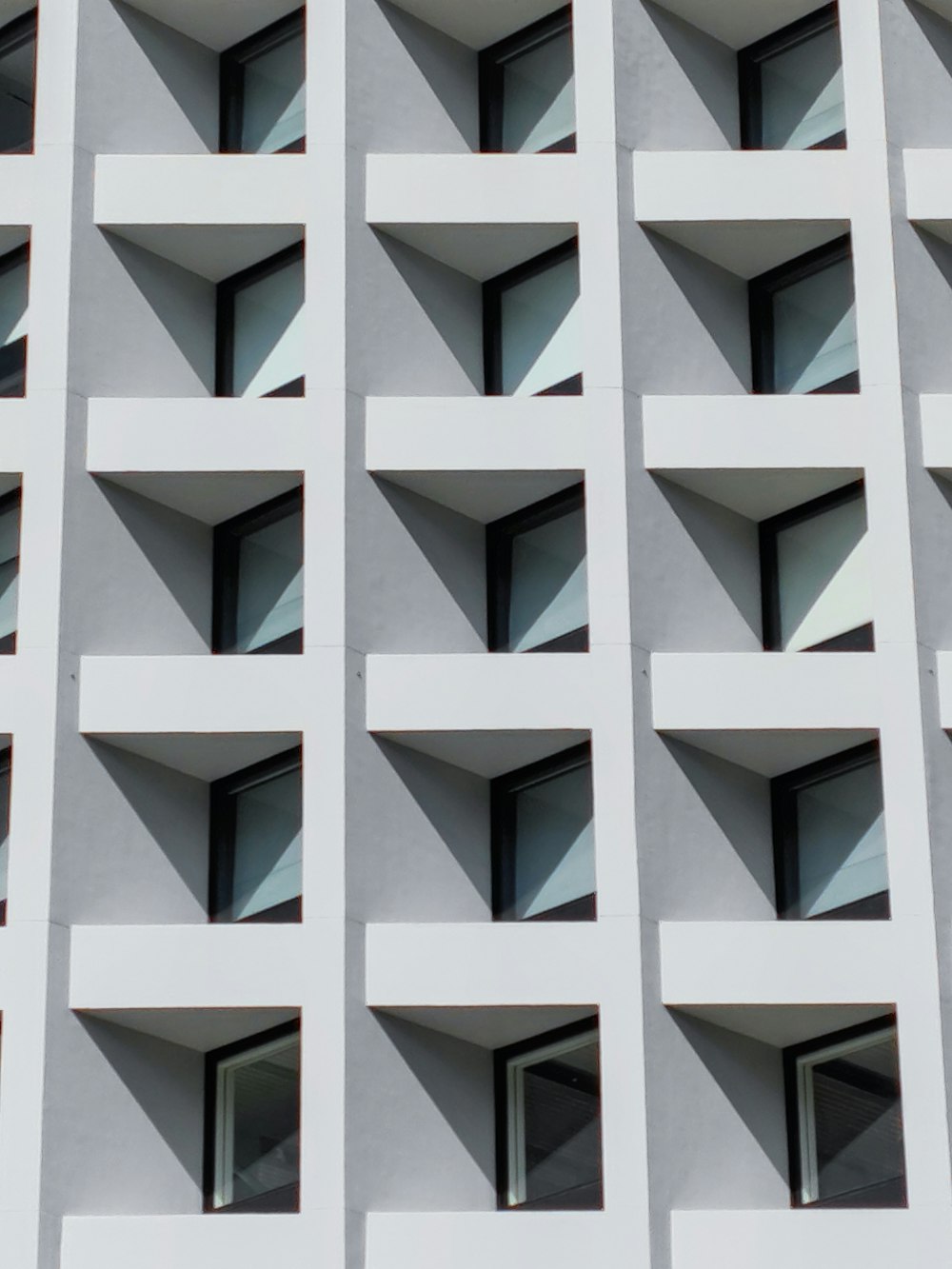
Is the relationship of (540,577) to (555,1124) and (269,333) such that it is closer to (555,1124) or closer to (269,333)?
(269,333)

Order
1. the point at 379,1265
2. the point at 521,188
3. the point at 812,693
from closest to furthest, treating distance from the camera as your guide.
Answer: the point at 379,1265, the point at 812,693, the point at 521,188

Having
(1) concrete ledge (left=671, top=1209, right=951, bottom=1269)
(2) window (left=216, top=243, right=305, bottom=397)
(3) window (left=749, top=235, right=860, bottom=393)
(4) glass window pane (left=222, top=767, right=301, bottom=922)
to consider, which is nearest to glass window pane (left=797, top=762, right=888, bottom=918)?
(1) concrete ledge (left=671, top=1209, right=951, bottom=1269)

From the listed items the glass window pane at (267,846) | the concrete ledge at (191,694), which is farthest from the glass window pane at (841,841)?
the concrete ledge at (191,694)

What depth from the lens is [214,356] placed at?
42844 mm

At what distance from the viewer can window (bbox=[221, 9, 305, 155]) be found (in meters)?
43.8

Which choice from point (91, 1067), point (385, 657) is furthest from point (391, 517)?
point (91, 1067)

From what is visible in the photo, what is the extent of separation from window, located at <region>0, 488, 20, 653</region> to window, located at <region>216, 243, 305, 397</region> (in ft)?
10.0

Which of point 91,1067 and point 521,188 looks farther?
point 521,188

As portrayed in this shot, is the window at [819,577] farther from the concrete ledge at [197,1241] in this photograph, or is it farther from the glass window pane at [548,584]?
the concrete ledge at [197,1241]

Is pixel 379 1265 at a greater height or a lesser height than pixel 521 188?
lesser

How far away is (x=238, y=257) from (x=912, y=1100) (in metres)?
14.1

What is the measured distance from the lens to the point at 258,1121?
128 ft

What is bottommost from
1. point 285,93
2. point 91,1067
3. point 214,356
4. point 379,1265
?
point 379,1265

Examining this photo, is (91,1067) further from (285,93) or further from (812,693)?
(285,93)
